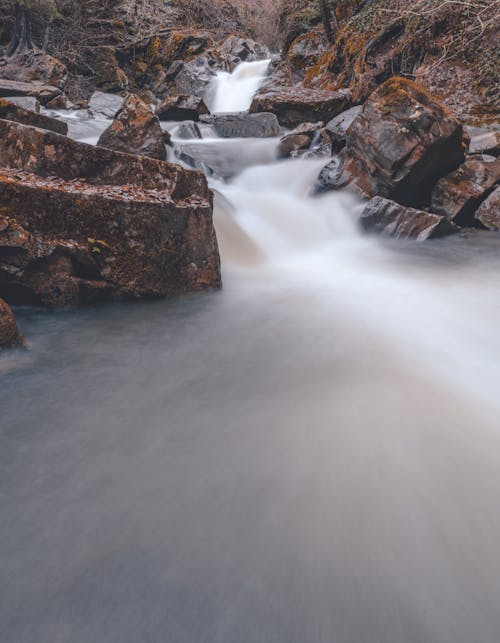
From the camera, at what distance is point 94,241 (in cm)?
325

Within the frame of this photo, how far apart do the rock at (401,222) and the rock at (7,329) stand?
5.62 metres

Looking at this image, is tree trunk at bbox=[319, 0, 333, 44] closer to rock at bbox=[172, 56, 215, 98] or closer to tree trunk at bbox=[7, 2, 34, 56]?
rock at bbox=[172, 56, 215, 98]

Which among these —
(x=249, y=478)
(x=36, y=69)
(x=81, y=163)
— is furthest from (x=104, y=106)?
(x=249, y=478)

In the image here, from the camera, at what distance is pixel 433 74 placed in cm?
936

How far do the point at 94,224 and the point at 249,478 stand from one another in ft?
8.64

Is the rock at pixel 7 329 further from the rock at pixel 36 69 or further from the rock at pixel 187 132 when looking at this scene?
the rock at pixel 36 69

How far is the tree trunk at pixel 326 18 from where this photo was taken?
42.9ft

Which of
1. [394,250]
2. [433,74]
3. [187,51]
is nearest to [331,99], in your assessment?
[433,74]

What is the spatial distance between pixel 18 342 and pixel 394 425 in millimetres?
2599

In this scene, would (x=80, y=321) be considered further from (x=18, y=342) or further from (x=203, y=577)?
(x=203, y=577)

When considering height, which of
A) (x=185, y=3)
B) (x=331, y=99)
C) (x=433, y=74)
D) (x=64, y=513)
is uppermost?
(x=185, y=3)

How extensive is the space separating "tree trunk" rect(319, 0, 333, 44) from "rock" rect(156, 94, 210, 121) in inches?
230

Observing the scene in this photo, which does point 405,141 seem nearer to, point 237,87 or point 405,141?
point 405,141

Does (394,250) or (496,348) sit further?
(394,250)
